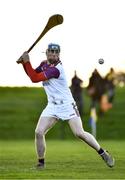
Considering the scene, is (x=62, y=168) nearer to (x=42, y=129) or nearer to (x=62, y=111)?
(x=42, y=129)

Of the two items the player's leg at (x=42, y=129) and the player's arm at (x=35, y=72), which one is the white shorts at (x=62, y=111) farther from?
the player's arm at (x=35, y=72)

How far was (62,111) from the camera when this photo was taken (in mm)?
18531

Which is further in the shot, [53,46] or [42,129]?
[42,129]

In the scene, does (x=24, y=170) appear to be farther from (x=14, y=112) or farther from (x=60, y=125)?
(x=14, y=112)

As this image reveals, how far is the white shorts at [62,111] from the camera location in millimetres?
18484

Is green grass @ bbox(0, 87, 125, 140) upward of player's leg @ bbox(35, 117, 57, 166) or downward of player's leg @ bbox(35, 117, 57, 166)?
downward

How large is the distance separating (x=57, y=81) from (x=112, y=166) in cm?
195

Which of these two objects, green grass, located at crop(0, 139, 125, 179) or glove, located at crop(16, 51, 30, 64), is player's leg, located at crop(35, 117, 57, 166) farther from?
glove, located at crop(16, 51, 30, 64)

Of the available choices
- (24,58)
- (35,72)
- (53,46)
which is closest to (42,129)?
(35,72)

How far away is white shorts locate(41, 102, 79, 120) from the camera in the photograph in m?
18.5

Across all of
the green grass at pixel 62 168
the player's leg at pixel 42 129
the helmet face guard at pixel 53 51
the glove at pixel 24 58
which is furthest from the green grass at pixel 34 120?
the glove at pixel 24 58

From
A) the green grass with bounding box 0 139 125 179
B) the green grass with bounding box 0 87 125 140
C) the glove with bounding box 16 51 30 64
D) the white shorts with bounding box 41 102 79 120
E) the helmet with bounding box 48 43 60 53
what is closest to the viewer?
the green grass with bounding box 0 139 125 179

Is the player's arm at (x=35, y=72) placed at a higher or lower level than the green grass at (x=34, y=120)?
higher

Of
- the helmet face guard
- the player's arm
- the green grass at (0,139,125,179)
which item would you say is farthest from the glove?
the green grass at (0,139,125,179)
